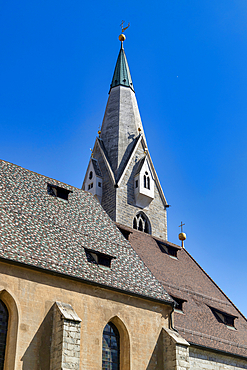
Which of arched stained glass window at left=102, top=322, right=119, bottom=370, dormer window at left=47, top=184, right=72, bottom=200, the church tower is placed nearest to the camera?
arched stained glass window at left=102, top=322, right=119, bottom=370

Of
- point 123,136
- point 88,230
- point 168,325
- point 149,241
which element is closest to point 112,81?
point 123,136

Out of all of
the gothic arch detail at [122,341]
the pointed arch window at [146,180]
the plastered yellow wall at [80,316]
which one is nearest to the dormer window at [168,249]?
the plastered yellow wall at [80,316]

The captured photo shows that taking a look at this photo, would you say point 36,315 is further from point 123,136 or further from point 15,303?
point 123,136

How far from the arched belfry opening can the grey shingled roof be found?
12.0 m

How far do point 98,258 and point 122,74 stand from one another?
2644 centimetres

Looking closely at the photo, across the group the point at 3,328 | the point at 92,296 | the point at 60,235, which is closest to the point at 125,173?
the point at 60,235

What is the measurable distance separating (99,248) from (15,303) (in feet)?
15.3

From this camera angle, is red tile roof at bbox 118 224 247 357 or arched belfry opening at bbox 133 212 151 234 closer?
red tile roof at bbox 118 224 247 357

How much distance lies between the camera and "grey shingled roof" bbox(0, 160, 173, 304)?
15617mm

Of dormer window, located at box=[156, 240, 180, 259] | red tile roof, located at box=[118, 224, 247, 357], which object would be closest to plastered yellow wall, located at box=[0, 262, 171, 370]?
red tile roof, located at box=[118, 224, 247, 357]

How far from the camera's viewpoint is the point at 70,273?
614 inches

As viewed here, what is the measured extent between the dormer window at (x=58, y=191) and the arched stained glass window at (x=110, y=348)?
236 inches

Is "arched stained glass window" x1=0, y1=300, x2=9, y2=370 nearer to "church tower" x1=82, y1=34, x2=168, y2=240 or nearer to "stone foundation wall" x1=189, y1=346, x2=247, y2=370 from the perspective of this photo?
"stone foundation wall" x1=189, y1=346, x2=247, y2=370

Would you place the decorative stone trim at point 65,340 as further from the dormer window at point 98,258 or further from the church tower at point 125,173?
the church tower at point 125,173
